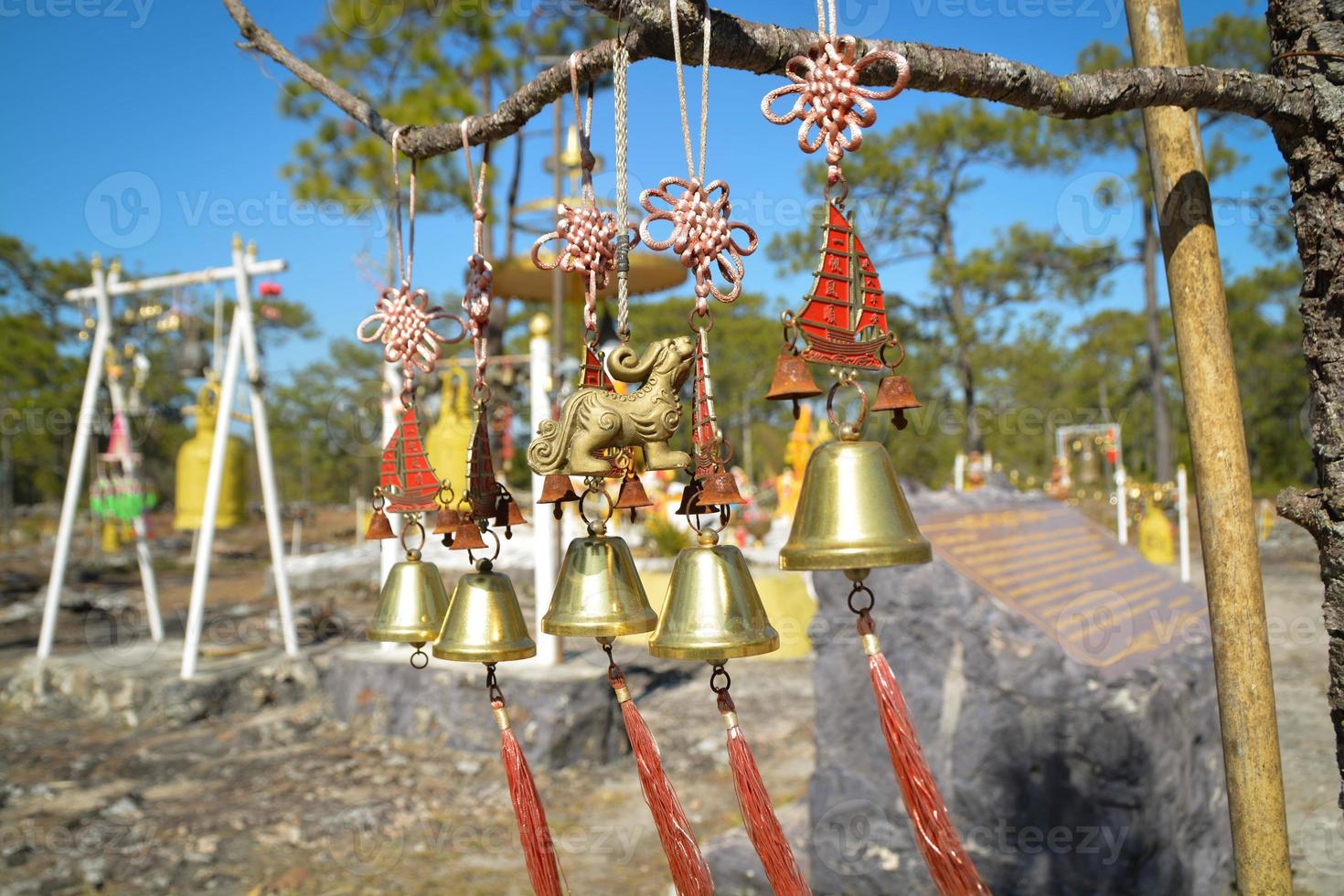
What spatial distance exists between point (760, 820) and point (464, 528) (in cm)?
80

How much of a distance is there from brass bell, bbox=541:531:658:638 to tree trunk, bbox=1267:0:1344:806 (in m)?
1.24

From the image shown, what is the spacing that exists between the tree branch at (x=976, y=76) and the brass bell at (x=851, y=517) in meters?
0.66

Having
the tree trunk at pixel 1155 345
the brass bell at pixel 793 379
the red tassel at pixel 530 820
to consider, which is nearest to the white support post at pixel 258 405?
the red tassel at pixel 530 820

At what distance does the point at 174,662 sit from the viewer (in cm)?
720

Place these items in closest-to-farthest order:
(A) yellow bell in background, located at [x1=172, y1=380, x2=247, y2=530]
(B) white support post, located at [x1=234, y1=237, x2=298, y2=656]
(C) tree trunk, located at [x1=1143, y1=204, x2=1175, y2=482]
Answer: (B) white support post, located at [x1=234, y1=237, x2=298, y2=656], (A) yellow bell in background, located at [x1=172, y1=380, x2=247, y2=530], (C) tree trunk, located at [x1=1143, y1=204, x2=1175, y2=482]

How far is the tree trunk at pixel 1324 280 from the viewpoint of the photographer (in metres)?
1.67

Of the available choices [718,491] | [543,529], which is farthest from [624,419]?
[543,529]

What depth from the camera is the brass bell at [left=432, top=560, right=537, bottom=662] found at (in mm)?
1791

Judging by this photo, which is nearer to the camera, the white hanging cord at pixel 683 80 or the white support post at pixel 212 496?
the white hanging cord at pixel 683 80

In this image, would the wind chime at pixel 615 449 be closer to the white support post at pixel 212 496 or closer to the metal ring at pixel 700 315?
the metal ring at pixel 700 315

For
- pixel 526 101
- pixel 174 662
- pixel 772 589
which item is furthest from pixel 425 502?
pixel 772 589

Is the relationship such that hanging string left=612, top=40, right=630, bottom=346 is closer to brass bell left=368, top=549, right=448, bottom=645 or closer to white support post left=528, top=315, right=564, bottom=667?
brass bell left=368, top=549, right=448, bottom=645

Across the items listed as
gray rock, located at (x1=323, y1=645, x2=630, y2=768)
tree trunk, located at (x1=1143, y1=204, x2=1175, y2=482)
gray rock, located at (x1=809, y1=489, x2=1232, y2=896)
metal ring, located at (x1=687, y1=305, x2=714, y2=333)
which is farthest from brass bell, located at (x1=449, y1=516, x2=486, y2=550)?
tree trunk, located at (x1=1143, y1=204, x2=1175, y2=482)

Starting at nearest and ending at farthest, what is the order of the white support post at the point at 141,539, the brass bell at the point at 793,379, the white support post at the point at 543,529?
the brass bell at the point at 793,379
the white support post at the point at 543,529
the white support post at the point at 141,539
